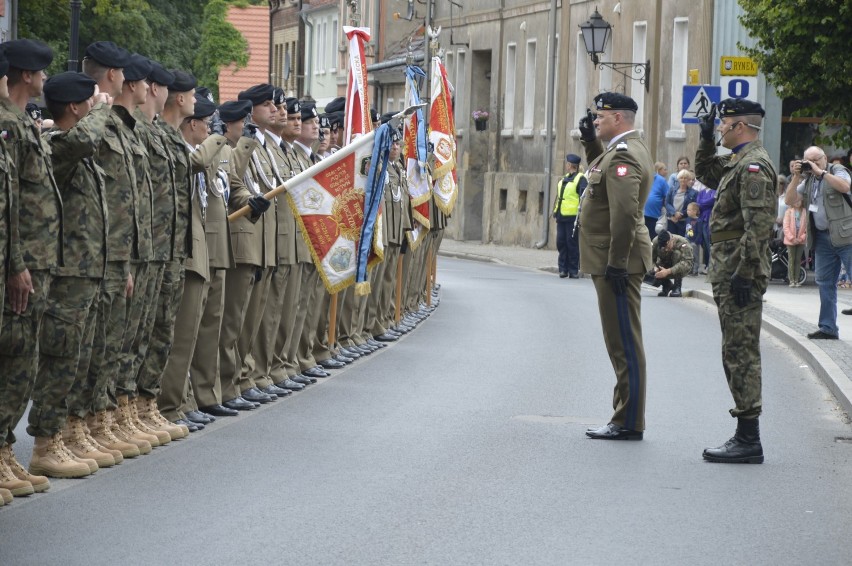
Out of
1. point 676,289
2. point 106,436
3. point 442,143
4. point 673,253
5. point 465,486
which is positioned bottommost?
point 676,289

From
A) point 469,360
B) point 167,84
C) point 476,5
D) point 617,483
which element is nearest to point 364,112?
point 469,360

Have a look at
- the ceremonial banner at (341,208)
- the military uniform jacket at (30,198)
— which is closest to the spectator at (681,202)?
the ceremonial banner at (341,208)

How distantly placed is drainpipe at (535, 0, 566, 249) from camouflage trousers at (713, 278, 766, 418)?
31.9 meters

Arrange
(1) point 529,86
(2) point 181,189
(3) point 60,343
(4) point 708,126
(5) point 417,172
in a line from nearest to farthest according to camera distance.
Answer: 1. (3) point 60,343
2. (2) point 181,189
3. (4) point 708,126
4. (5) point 417,172
5. (1) point 529,86

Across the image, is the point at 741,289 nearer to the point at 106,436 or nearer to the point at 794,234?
the point at 106,436

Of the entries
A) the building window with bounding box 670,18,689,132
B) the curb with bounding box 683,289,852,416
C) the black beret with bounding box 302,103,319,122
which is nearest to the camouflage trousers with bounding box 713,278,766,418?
the curb with bounding box 683,289,852,416

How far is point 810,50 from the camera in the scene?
85.6 ft

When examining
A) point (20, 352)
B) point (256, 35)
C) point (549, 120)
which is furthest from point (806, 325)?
point (256, 35)

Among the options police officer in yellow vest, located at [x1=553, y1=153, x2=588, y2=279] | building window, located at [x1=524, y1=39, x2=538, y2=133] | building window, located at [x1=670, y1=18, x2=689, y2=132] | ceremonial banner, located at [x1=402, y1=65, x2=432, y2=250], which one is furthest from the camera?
building window, located at [x1=524, y1=39, x2=538, y2=133]

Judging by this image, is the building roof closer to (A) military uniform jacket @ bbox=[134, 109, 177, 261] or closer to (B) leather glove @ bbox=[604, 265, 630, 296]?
(B) leather glove @ bbox=[604, 265, 630, 296]

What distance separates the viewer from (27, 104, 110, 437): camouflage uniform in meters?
8.45

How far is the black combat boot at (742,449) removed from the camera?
393 inches

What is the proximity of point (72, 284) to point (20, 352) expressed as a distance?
0.65 meters

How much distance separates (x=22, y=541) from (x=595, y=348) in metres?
10.2
